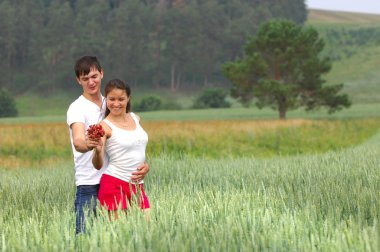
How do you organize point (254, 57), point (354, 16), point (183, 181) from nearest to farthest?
point (183, 181), point (254, 57), point (354, 16)

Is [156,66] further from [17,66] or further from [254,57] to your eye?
[254,57]

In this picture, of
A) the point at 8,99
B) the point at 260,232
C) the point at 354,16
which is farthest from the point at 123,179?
the point at 354,16

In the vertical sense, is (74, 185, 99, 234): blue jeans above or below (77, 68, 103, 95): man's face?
below

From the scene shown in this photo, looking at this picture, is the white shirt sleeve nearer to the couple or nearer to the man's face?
the couple

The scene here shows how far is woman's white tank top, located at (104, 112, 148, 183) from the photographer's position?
5180mm

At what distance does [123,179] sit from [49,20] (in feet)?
358

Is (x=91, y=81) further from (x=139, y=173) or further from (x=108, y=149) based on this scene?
(x=139, y=173)

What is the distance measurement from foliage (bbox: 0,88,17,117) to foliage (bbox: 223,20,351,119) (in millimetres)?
38981

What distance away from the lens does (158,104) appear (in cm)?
7669

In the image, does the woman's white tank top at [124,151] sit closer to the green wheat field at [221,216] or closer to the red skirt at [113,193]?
the red skirt at [113,193]

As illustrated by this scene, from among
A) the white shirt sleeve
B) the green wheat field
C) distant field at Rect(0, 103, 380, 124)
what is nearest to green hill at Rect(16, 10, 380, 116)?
distant field at Rect(0, 103, 380, 124)

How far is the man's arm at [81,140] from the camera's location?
4.92 meters

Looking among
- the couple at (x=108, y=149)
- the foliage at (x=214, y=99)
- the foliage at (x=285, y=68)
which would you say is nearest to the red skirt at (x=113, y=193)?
the couple at (x=108, y=149)

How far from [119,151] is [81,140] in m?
0.36
